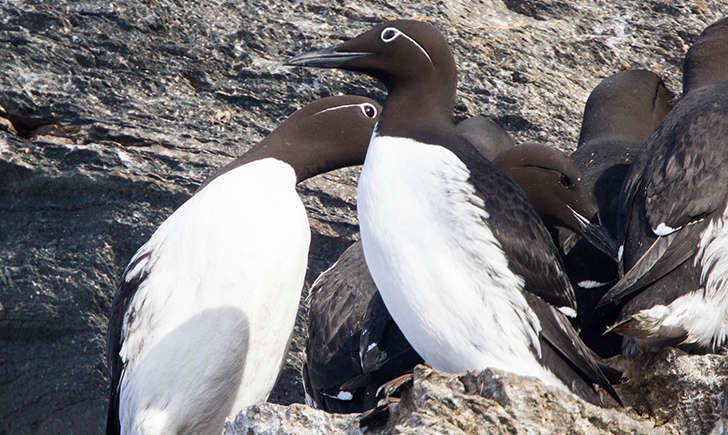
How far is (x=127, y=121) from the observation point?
5.65m

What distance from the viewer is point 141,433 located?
457 cm

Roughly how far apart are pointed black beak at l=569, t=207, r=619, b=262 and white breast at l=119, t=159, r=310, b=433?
1173mm

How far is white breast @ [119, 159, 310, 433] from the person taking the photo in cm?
458

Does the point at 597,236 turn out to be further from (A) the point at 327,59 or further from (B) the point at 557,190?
(A) the point at 327,59

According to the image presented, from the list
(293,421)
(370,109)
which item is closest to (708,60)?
(370,109)

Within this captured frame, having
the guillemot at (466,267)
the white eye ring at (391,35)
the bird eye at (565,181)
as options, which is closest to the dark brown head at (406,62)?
the white eye ring at (391,35)

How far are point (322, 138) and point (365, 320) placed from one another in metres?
0.93

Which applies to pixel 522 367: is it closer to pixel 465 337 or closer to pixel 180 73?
pixel 465 337

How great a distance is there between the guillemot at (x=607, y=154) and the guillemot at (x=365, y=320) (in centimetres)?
33

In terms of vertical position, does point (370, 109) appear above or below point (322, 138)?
above

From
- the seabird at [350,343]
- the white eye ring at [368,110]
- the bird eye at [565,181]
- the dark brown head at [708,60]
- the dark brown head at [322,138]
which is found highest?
the dark brown head at [708,60]

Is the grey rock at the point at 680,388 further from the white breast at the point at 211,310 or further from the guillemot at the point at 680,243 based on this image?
the white breast at the point at 211,310

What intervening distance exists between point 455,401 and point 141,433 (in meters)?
1.81

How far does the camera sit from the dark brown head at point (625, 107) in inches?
227
